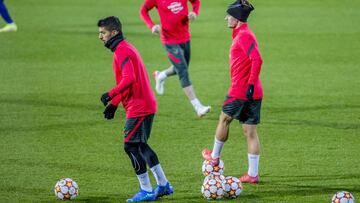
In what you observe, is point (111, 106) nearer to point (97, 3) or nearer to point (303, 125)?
point (303, 125)

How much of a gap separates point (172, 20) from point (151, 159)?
574 cm

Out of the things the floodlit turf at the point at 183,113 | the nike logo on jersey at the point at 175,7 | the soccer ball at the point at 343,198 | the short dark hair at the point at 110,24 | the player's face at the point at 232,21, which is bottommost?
the floodlit turf at the point at 183,113

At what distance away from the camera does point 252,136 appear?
33.8 ft

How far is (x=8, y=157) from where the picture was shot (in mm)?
11648

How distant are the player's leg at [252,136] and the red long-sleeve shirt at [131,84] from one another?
1.42 metres

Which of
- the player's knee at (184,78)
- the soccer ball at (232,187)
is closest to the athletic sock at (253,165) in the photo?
the soccer ball at (232,187)

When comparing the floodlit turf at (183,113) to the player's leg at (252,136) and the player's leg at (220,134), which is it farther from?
the player's leg at (220,134)

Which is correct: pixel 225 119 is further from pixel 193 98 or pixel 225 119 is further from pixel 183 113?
pixel 183 113

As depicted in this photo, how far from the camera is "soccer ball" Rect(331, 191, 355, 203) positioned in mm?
8953

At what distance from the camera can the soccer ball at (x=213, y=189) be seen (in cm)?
943

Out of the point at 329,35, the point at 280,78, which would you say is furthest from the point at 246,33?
the point at 329,35

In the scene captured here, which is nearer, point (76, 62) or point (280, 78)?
point (280, 78)

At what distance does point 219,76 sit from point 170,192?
8622 millimetres

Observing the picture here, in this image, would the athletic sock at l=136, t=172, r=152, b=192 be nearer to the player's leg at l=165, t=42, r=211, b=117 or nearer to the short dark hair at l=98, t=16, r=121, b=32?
the short dark hair at l=98, t=16, r=121, b=32
